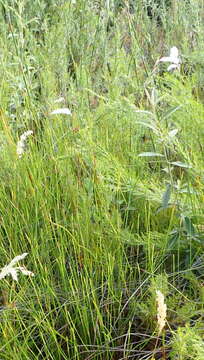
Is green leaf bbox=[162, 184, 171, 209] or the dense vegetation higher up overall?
green leaf bbox=[162, 184, 171, 209]

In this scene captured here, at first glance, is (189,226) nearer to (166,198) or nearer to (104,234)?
(166,198)

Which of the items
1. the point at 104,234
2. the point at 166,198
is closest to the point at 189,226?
the point at 166,198

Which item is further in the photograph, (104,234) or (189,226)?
(104,234)

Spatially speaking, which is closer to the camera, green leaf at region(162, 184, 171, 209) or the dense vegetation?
the dense vegetation

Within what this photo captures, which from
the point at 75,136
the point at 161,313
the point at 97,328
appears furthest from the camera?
the point at 75,136

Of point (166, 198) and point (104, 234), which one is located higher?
point (166, 198)

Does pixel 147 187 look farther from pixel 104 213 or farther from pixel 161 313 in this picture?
pixel 161 313

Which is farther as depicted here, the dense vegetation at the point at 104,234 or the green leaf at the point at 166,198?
the green leaf at the point at 166,198

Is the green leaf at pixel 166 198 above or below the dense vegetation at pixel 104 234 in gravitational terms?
above

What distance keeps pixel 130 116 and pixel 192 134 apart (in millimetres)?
228

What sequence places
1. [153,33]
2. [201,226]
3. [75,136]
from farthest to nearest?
1. [153,33]
2. [75,136]
3. [201,226]

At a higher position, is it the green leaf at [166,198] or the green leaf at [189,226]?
the green leaf at [166,198]

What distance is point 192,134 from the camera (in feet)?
5.98

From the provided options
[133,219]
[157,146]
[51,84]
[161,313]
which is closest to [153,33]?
[51,84]
